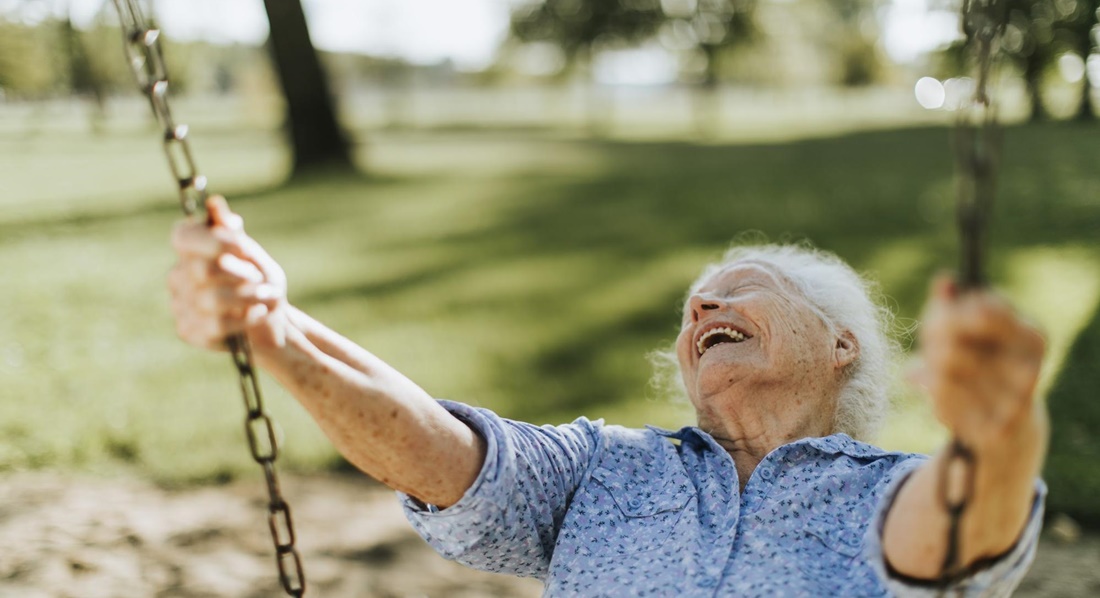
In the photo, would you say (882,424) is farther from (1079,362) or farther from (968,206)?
(1079,362)

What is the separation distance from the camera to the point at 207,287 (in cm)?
166

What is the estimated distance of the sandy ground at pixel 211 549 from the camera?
395cm

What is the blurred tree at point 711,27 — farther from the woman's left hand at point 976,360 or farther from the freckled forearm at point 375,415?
the woman's left hand at point 976,360

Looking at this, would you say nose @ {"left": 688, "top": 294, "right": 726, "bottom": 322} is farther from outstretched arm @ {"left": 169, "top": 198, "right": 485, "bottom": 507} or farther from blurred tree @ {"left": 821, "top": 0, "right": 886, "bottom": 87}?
blurred tree @ {"left": 821, "top": 0, "right": 886, "bottom": 87}

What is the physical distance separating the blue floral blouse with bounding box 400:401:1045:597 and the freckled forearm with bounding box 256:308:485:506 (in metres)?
0.07

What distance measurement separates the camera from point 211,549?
14.3 ft

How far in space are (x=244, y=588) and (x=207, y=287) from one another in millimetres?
2805

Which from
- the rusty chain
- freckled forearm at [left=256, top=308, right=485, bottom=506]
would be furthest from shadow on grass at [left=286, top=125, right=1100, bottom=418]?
the rusty chain

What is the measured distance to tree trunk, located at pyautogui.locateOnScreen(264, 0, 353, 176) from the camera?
1504 cm

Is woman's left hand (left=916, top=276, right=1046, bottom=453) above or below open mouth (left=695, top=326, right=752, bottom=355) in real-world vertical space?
above

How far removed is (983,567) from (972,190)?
2.41 feet

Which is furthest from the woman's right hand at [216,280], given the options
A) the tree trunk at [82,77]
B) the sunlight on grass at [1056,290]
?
the tree trunk at [82,77]

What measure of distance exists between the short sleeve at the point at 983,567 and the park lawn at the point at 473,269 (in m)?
1.58

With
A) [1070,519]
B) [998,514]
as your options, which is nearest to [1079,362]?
[1070,519]
